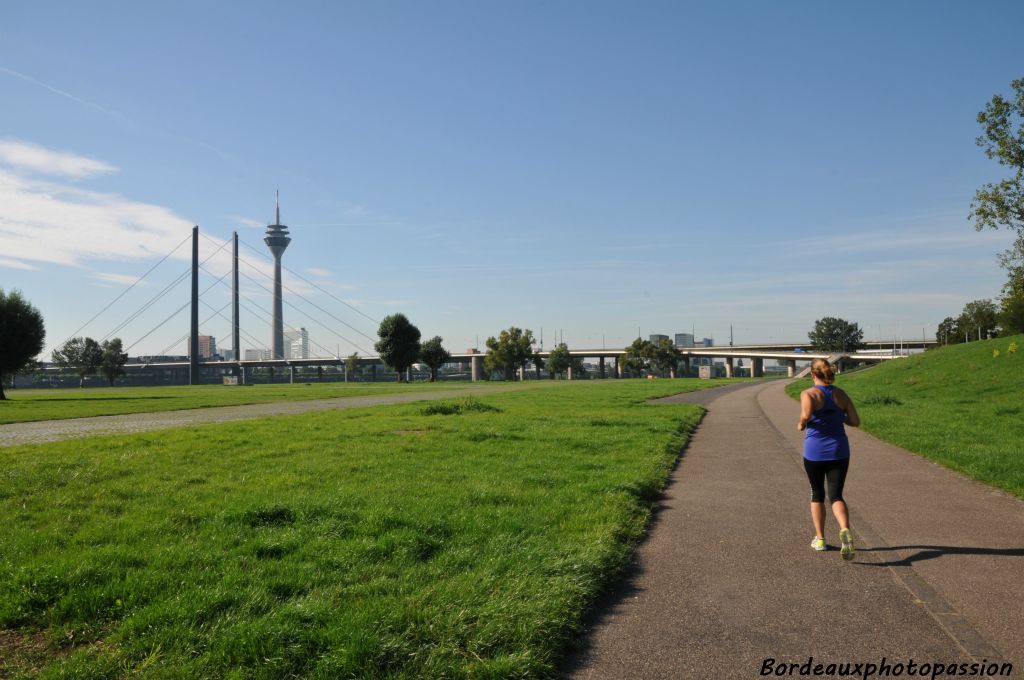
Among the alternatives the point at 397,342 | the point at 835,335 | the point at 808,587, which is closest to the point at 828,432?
the point at 808,587

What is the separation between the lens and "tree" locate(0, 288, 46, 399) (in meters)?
50.2

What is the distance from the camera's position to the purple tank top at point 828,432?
263 inches

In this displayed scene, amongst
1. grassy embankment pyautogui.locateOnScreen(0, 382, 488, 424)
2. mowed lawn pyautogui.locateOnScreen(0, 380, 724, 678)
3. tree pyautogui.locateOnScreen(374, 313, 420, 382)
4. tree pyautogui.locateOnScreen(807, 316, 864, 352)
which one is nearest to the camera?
mowed lawn pyautogui.locateOnScreen(0, 380, 724, 678)

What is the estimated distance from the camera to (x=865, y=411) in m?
22.9

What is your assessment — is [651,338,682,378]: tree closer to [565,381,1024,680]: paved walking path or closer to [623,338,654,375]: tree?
[623,338,654,375]: tree

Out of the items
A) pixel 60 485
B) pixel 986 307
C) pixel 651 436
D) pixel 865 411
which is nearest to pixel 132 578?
pixel 60 485

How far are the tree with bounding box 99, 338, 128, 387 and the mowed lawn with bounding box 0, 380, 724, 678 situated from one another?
395 ft

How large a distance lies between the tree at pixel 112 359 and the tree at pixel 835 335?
146526 millimetres

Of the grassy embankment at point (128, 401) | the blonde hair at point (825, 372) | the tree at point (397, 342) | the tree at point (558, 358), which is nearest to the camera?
the blonde hair at point (825, 372)

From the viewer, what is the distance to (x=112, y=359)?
118m

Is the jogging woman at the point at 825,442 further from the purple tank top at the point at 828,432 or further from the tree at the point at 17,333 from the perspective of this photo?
the tree at the point at 17,333

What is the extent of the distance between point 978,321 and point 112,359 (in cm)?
13776

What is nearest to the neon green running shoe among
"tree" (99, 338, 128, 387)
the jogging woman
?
the jogging woman

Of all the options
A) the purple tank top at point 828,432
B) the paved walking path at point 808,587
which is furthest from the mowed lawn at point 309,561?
the purple tank top at point 828,432
